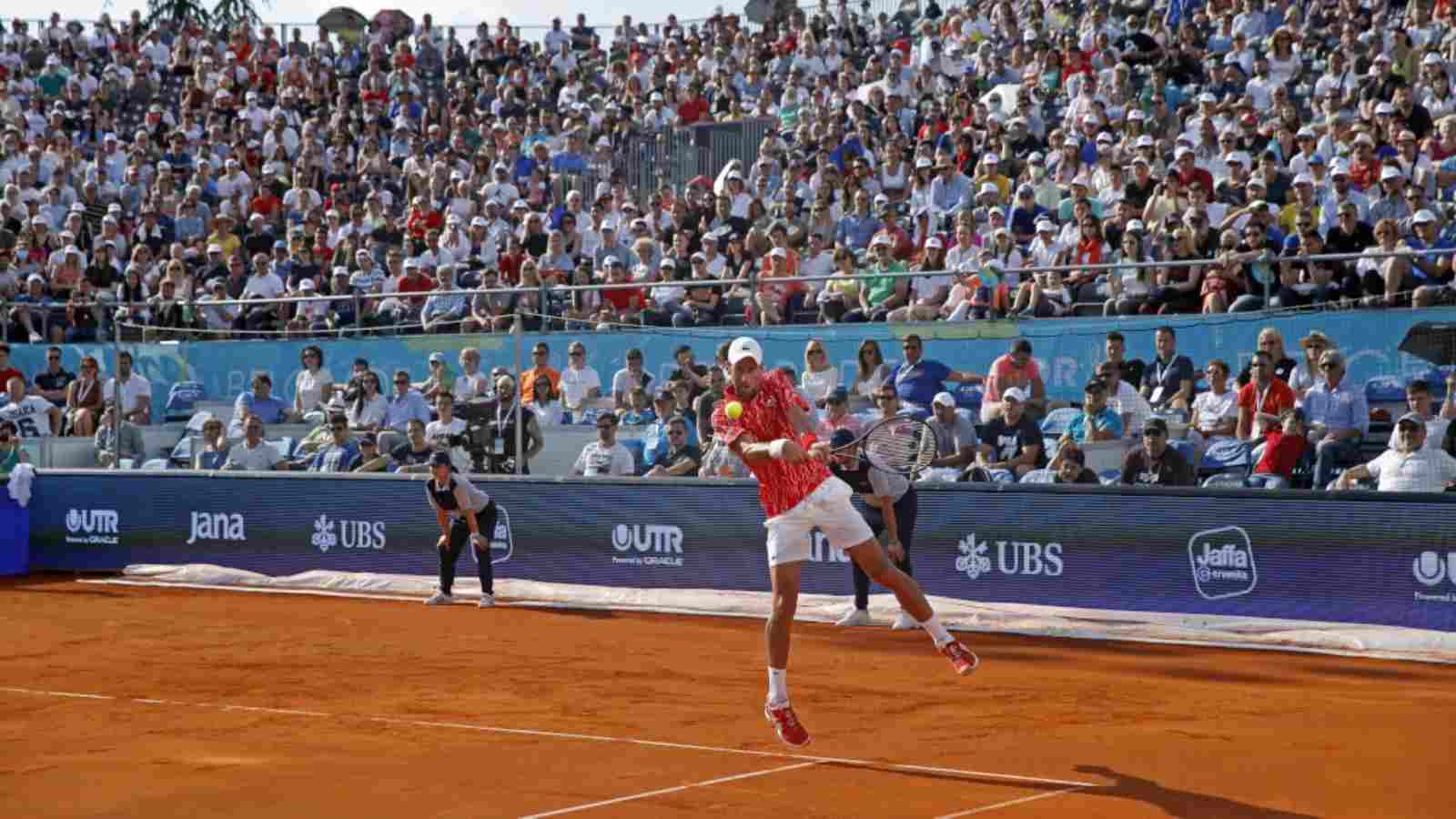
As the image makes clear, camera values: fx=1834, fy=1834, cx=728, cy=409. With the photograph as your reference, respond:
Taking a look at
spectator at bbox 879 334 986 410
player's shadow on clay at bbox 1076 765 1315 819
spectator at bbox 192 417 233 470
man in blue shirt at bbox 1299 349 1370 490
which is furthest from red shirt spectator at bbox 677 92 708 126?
player's shadow on clay at bbox 1076 765 1315 819

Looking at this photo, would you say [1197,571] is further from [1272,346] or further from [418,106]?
[418,106]

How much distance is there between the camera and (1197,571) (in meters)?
14.5

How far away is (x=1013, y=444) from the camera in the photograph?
625 inches

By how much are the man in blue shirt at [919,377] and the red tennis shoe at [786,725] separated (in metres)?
7.48

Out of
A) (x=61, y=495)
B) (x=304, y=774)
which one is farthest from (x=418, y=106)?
(x=304, y=774)

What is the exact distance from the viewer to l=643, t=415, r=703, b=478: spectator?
17562 mm

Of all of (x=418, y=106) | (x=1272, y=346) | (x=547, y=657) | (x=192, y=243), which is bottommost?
(x=547, y=657)

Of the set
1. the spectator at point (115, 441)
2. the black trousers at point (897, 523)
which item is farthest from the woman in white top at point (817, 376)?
the spectator at point (115, 441)

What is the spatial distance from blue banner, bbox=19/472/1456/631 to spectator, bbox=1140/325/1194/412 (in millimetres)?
1005

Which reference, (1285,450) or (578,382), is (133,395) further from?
(1285,450)

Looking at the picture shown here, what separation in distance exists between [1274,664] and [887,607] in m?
3.78

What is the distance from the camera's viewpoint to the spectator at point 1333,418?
14344 millimetres

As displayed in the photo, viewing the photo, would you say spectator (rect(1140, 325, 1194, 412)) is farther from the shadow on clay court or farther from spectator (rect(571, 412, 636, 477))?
the shadow on clay court

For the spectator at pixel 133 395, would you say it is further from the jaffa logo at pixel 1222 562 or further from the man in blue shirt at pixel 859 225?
the jaffa logo at pixel 1222 562
